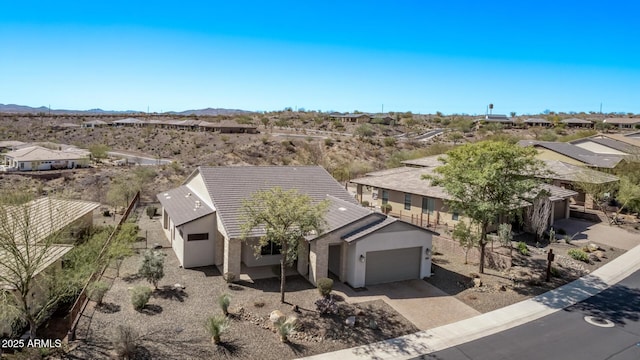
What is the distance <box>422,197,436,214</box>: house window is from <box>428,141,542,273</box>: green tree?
29.7ft

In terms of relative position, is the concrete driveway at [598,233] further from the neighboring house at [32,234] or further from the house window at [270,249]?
the neighboring house at [32,234]

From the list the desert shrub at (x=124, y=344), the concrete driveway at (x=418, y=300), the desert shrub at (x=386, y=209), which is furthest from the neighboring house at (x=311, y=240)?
the desert shrub at (x=386, y=209)

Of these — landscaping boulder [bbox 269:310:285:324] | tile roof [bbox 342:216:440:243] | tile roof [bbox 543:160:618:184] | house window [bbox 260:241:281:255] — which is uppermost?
tile roof [bbox 543:160:618:184]

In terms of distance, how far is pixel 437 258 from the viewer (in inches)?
990

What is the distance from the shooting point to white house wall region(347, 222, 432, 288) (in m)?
20.0

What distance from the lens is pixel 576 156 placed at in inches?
1788

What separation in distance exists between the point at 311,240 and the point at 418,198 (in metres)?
15.2

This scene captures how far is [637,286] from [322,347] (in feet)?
58.7

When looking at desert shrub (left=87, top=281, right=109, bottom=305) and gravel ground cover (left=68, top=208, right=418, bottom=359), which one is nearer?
gravel ground cover (left=68, top=208, right=418, bottom=359)

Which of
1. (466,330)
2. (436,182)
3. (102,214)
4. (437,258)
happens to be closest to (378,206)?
(437,258)

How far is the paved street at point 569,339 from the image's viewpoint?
47.4ft

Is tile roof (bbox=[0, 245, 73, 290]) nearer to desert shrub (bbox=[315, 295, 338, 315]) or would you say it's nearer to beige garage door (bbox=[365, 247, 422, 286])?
desert shrub (bbox=[315, 295, 338, 315])

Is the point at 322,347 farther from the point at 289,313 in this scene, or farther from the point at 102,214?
the point at 102,214

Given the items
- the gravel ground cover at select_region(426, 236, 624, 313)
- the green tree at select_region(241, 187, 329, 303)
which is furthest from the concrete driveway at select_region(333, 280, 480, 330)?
the green tree at select_region(241, 187, 329, 303)
